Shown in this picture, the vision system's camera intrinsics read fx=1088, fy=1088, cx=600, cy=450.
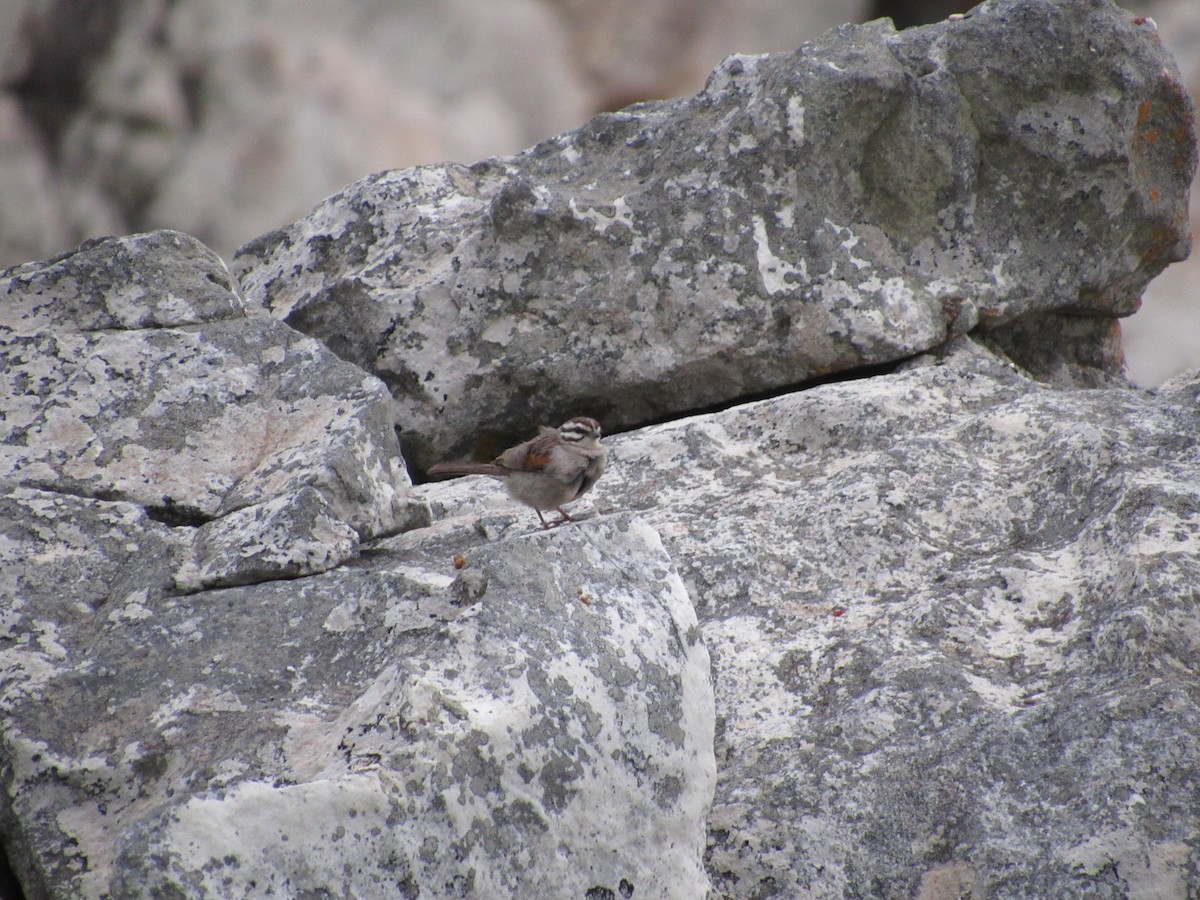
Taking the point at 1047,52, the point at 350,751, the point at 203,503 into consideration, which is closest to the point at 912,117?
the point at 1047,52

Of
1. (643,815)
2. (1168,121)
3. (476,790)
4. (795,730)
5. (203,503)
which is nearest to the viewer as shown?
(476,790)

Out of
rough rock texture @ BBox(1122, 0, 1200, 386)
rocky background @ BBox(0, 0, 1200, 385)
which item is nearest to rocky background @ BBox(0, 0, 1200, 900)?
rocky background @ BBox(0, 0, 1200, 385)

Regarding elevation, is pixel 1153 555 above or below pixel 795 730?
above

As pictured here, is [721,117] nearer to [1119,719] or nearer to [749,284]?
[749,284]

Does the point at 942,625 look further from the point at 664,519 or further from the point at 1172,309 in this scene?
the point at 1172,309

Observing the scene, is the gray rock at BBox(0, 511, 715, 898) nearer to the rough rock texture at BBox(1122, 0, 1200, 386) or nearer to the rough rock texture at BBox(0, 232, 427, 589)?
the rough rock texture at BBox(0, 232, 427, 589)

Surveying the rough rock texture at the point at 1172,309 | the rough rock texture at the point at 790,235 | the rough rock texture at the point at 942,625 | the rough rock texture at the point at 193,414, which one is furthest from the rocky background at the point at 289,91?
the rough rock texture at the point at 942,625
